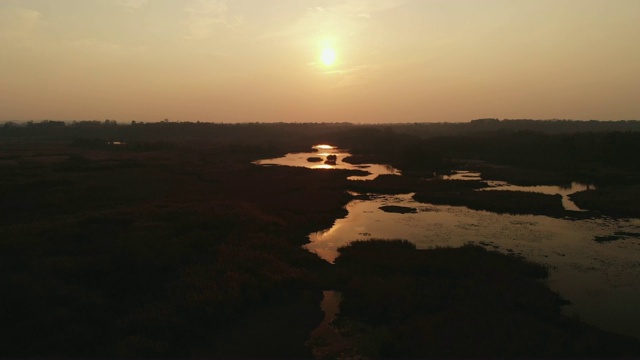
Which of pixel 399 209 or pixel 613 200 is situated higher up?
pixel 613 200

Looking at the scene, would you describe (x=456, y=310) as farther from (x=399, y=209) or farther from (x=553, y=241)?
(x=399, y=209)

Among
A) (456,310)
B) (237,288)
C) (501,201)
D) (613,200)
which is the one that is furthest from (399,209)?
(237,288)

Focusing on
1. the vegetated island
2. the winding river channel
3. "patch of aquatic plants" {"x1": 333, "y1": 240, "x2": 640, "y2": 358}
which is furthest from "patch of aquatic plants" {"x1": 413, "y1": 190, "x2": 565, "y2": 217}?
"patch of aquatic plants" {"x1": 333, "y1": 240, "x2": 640, "y2": 358}

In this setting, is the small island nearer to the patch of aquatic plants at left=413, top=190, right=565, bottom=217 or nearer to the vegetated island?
the vegetated island

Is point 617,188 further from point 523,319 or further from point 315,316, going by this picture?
point 315,316

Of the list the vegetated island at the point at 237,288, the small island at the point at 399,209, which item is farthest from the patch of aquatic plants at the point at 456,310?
the small island at the point at 399,209

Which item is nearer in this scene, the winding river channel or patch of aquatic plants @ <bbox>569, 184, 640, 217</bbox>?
the winding river channel
